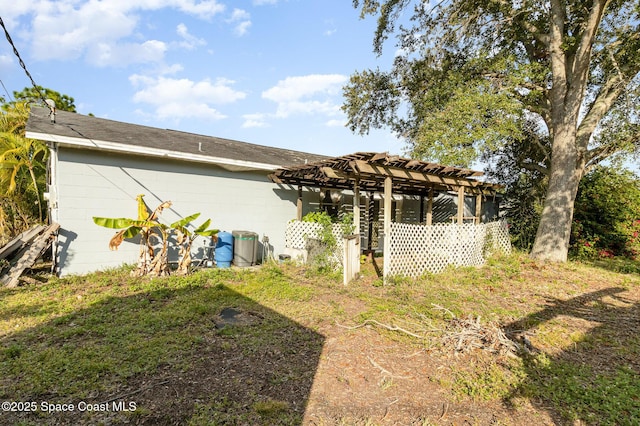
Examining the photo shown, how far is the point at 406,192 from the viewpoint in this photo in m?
13.6

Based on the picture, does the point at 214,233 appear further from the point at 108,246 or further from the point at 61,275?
the point at 61,275

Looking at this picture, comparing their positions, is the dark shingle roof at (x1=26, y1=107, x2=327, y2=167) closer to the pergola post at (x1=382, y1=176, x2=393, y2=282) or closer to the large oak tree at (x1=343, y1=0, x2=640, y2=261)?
the pergola post at (x1=382, y1=176, x2=393, y2=282)

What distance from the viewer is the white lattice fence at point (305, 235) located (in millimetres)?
8375

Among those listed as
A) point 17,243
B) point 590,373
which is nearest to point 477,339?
point 590,373

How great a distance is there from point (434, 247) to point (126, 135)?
8.63 m

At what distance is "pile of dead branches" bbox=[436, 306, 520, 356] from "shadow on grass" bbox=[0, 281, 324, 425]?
1.77 metres

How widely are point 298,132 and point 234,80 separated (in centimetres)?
358

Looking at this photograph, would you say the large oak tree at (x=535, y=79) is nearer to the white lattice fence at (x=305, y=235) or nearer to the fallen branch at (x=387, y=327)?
the white lattice fence at (x=305, y=235)

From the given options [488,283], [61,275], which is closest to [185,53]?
[61,275]

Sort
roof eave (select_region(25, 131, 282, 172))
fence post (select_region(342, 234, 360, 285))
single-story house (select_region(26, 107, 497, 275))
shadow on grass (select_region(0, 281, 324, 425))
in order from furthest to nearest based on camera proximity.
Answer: fence post (select_region(342, 234, 360, 285)) < single-story house (select_region(26, 107, 497, 275)) < roof eave (select_region(25, 131, 282, 172)) < shadow on grass (select_region(0, 281, 324, 425))

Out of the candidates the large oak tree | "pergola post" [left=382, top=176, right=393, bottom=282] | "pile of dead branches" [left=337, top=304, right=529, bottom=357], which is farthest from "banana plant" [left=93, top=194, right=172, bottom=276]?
the large oak tree

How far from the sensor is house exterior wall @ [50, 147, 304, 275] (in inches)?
268

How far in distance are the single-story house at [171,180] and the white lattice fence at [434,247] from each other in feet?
4.58

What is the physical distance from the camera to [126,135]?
799cm
